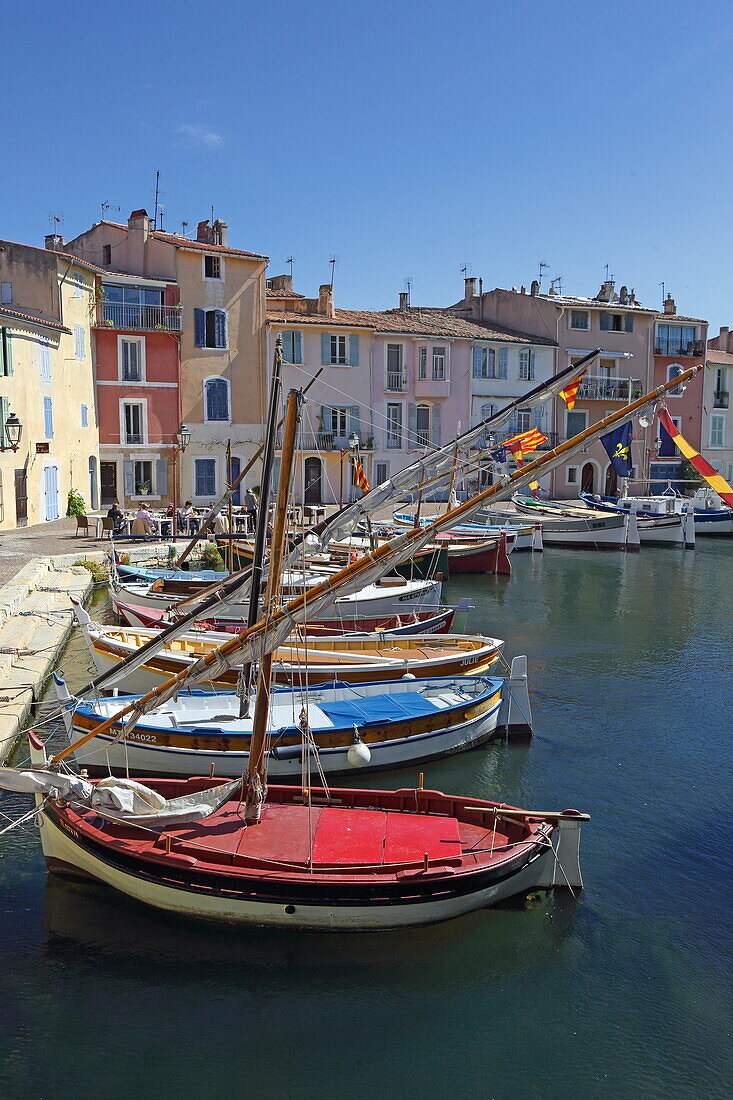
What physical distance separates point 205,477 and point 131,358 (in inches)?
280

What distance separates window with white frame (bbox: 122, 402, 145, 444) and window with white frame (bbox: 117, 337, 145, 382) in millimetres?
1304

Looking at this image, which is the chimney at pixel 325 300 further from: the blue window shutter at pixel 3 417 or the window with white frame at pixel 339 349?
the blue window shutter at pixel 3 417

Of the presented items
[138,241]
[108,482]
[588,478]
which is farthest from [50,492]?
[588,478]

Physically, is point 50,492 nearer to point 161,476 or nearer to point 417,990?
point 161,476

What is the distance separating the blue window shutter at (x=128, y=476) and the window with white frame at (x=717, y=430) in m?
44.5

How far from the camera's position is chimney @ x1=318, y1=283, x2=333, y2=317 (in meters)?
53.1

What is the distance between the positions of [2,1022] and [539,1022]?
19.9 ft

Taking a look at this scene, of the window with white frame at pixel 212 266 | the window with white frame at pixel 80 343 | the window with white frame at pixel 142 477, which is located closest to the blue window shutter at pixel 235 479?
the window with white frame at pixel 142 477

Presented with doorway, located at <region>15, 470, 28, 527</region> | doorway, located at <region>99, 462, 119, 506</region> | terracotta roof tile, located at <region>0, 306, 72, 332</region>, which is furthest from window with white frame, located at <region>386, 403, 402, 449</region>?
doorway, located at <region>15, 470, 28, 527</region>

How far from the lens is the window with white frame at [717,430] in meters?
69.1

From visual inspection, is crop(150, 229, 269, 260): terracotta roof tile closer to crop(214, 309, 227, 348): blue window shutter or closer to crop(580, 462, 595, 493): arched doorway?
crop(214, 309, 227, 348): blue window shutter

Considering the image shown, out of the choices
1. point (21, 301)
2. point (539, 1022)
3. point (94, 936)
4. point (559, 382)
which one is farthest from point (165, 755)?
point (21, 301)

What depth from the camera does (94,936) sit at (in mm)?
11844

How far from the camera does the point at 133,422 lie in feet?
152
